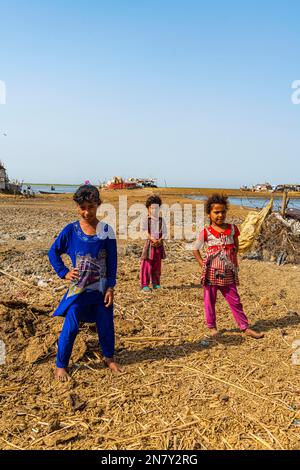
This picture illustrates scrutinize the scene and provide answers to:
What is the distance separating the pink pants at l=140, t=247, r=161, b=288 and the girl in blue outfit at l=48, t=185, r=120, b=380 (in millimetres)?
2658

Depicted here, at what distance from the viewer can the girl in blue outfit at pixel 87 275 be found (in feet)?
10.7

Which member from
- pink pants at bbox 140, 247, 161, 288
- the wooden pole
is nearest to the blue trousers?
pink pants at bbox 140, 247, 161, 288

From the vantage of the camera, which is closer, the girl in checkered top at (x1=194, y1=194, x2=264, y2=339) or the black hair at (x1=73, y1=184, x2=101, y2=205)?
the black hair at (x1=73, y1=184, x2=101, y2=205)

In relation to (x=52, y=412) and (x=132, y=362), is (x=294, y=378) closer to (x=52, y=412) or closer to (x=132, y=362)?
(x=132, y=362)

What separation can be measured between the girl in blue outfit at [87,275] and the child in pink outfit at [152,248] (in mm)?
2689

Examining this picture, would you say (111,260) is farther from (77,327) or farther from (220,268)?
(220,268)

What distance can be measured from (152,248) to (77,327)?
119 inches

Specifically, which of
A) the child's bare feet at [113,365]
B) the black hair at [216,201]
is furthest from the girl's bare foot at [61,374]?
the black hair at [216,201]

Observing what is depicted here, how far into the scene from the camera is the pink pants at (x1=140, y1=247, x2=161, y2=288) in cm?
605

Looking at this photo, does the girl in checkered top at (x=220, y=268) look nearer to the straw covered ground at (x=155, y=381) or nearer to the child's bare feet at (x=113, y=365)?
the straw covered ground at (x=155, y=381)

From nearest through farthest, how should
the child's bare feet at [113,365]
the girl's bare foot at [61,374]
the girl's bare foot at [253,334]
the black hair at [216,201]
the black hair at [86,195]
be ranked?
the girl's bare foot at [61,374] < the black hair at [86,195] < the child's bare feet at [113,365] < the girl's bare foot at [253,334] < the black hair at [216,201]

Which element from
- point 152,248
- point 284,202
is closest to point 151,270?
point 152,248

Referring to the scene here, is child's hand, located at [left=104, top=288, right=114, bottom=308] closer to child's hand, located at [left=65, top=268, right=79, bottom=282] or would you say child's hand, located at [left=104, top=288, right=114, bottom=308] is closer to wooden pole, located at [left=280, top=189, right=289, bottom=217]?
child's hand, located at [left=65, top=268, right=79, bottom=282]
